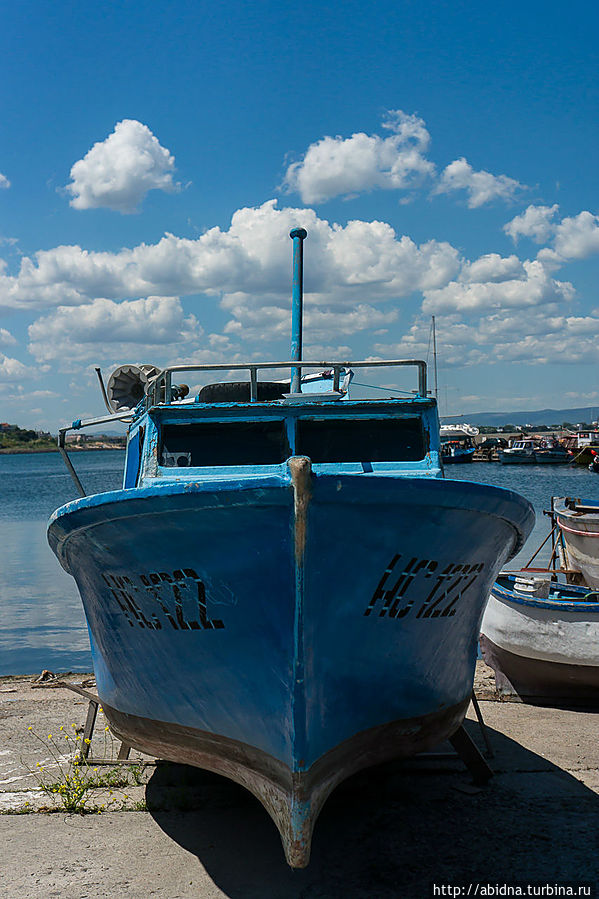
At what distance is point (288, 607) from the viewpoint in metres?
4.50

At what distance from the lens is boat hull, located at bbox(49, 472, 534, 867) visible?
14.6 ft

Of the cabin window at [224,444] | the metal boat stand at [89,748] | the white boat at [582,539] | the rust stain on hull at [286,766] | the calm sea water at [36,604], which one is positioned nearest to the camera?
the rust stain on hull at [286,766]

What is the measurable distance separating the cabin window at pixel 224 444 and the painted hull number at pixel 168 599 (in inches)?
62.6

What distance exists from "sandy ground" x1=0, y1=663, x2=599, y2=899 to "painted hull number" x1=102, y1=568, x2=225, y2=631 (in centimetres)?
165

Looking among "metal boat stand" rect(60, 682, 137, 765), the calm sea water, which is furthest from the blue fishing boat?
the calm sea water

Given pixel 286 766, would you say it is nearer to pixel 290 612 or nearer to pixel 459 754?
pixel 290 612

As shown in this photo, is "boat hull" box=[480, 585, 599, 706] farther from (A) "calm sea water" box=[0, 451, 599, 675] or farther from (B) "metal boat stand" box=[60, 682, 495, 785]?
(A) "calm sea water" box=[0, 451, 599, 675]

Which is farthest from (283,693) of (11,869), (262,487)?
(11,869)

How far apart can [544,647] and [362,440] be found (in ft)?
12.2

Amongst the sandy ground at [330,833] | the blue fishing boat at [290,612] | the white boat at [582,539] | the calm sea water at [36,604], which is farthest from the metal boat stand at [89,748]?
the white boat at [582,539]

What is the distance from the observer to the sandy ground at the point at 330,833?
16.5 feet

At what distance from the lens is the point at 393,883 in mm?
4988

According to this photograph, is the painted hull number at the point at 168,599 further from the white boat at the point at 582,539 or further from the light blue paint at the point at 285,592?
the white boat at the point at 582,539

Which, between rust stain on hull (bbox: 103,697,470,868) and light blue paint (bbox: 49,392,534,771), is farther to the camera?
rust stain on hull (bbox: 103,697,470,868)
